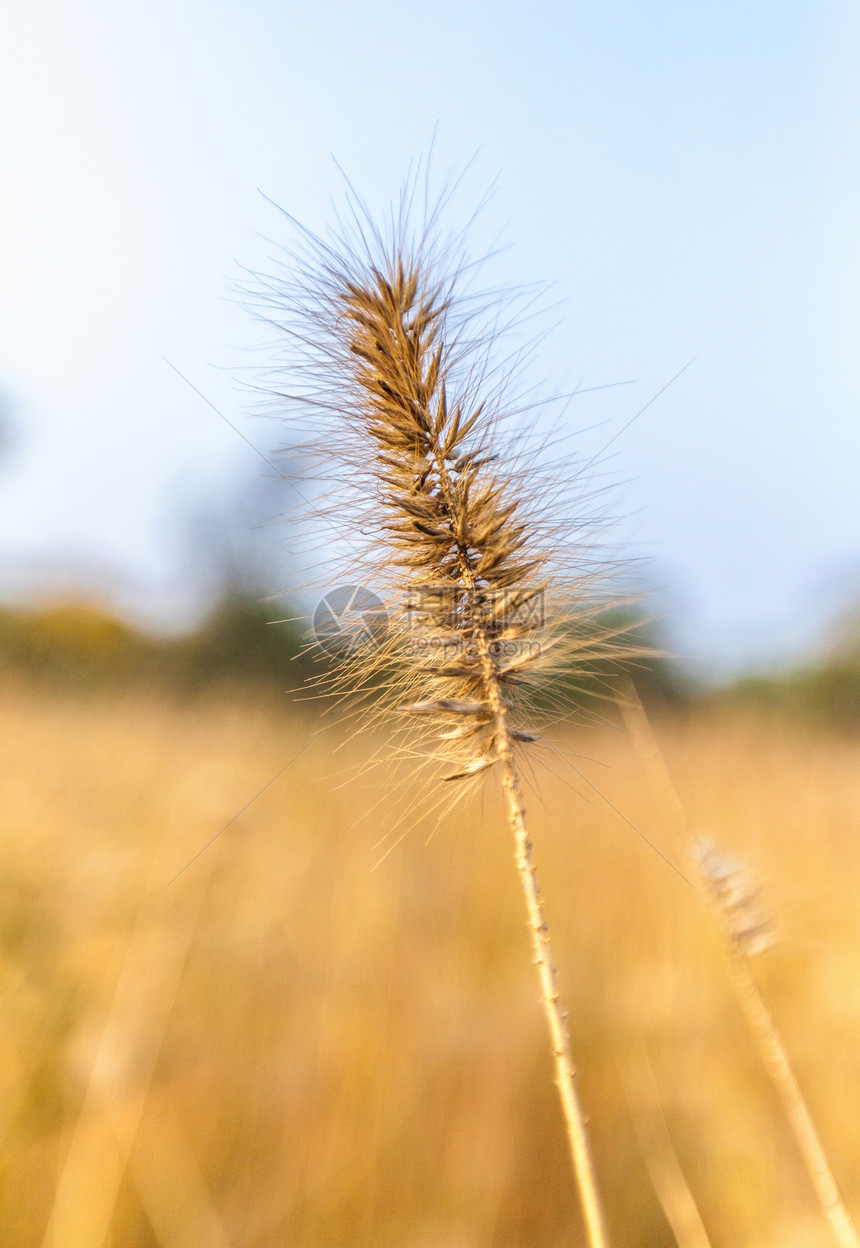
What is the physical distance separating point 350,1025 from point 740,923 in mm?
1269

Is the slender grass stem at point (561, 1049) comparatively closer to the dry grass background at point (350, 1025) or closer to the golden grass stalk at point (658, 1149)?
the dry grass background at point (350, 1025)

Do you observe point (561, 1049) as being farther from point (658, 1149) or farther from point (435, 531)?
point (658, 1149)

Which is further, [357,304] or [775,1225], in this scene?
[775,1225]

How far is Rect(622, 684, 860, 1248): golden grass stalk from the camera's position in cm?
81

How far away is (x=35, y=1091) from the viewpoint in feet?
4.72

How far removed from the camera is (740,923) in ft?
3.20

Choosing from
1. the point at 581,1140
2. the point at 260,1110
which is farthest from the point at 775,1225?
the point at 581,1140

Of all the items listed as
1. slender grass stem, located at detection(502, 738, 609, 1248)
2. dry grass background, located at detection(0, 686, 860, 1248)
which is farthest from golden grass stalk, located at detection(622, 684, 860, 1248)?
slender grass stem, located at detection(502, 738, 609, 1248)

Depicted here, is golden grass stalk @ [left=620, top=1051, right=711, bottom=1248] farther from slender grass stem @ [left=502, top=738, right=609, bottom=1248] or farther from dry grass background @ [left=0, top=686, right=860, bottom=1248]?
slender grass stem @ [left=502, top=738, right=609, bottom=1248]

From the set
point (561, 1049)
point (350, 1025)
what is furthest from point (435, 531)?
point (350, 1025)

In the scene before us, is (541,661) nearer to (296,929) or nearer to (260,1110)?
(260,1110)

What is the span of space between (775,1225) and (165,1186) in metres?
1.35

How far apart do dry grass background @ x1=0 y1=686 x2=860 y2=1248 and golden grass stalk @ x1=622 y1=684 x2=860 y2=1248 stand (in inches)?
4.9

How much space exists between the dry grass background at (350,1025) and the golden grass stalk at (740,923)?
12 centimetres
